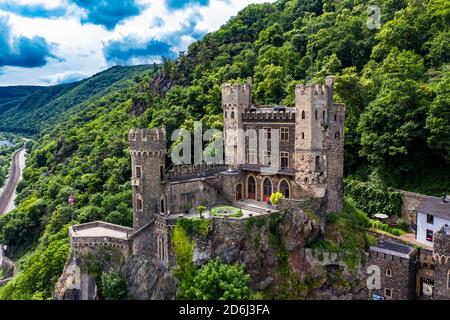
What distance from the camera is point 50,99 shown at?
588 ft

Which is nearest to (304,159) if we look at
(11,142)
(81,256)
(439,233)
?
(439,233)

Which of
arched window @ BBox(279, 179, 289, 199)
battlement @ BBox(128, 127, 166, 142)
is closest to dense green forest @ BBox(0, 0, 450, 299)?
arched window @ BBox(279, 179, 289, 199)

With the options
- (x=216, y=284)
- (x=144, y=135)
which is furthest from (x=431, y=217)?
(x=144, y=135)

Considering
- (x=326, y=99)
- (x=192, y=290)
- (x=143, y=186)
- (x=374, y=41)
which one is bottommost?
(x=192, y=290)

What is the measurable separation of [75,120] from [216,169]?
291ft

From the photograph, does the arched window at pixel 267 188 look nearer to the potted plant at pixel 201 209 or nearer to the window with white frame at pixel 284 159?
the window with white frame at pixel 284 159

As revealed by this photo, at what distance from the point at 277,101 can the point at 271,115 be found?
30.0 metres

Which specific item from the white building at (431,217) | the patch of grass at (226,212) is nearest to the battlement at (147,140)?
the patch of grass at (226,212)

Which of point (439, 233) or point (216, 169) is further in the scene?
point (216, 169)

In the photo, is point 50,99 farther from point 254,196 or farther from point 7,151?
point 254,196

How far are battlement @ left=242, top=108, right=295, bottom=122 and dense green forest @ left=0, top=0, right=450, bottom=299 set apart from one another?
34.8 feet

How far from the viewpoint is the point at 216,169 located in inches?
1623

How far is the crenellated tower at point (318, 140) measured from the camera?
120ft

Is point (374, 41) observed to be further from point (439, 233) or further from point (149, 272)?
point (149, 272)
